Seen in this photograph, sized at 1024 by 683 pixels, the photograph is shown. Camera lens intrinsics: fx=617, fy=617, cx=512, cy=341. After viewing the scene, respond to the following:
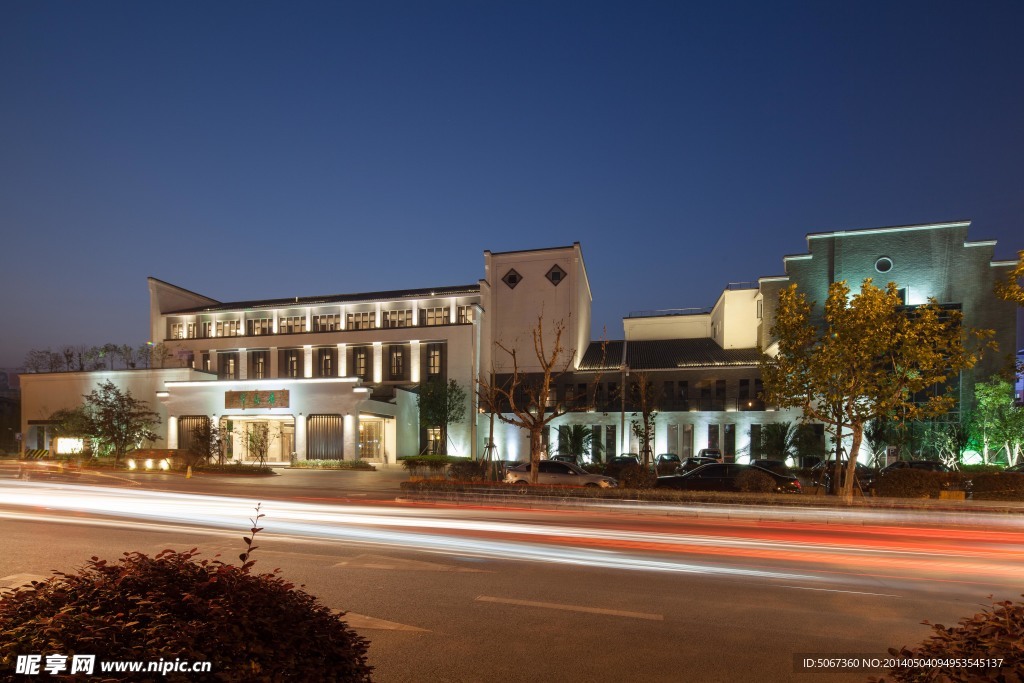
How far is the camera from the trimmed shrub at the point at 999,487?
770 inches

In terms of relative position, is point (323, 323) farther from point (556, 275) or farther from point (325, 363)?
point (556, 275)

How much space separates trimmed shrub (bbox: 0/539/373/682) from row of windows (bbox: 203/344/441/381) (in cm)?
4414

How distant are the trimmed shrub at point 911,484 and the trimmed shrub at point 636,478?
288 inches

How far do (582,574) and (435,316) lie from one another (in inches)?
1675

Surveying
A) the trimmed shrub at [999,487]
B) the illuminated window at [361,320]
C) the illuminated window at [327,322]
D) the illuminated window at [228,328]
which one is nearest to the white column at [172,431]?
the illuminated window at [228,328]

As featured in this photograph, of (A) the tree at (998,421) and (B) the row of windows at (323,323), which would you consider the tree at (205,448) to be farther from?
(A) the tree at (998,421)

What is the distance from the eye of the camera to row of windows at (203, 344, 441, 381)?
48438mm

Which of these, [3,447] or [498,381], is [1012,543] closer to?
[498,381]

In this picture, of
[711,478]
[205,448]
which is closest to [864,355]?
[711,478]

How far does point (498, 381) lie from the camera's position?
46250 mm

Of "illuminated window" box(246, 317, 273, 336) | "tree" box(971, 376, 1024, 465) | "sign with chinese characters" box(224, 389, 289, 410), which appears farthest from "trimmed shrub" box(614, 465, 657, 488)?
"illuminated window" box(246, 317, 273, 336)

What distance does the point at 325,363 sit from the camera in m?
50.2

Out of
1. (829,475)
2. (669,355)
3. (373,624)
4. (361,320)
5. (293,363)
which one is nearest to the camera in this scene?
(373,624)

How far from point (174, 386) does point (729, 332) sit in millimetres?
41583
